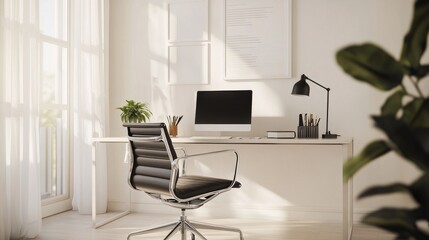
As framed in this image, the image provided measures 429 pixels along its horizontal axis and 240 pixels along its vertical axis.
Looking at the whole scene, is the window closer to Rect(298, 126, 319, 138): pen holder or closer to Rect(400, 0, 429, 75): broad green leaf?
Rect(298, 126, 319, 138): pen holder

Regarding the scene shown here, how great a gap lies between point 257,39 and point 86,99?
65.5 inches

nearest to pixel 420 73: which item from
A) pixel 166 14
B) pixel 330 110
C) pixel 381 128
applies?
pixel 381 128

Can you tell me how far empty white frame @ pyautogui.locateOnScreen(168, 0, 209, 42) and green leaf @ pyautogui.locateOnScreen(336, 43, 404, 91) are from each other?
339cm

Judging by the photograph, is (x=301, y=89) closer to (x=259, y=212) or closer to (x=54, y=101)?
(x=259, y=212)

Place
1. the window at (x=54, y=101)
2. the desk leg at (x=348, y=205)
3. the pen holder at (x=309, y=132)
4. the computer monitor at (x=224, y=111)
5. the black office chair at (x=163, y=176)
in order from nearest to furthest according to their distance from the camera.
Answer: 1. the black office chair at (x=163, y=176)
2. the desk leg at (x=348, y=205)
3. the pen holder at (x=309, y=132)
4. the computer monitor at (x=224, y=111)
5. the window at (x=54, y=101)

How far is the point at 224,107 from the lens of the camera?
3799mm

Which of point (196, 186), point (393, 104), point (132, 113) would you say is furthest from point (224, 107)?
point (393, 104)

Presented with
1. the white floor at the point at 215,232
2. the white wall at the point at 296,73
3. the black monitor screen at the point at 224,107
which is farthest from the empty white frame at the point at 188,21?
the white floor at the point at 215,232

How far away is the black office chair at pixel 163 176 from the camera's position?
108 inches

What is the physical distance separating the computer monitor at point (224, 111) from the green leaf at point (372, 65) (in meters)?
2.82

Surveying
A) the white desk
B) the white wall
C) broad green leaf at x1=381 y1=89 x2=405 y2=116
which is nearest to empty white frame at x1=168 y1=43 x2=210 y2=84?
the white wall

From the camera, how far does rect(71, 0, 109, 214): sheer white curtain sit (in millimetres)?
4102

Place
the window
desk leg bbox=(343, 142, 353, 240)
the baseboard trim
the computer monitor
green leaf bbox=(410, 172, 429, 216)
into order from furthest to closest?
the window < the baseboard trim < the computer monitor < desk leg bbox=(343, 142, 353, 240) < green leaf bbox=(410, 172, 429, 216)

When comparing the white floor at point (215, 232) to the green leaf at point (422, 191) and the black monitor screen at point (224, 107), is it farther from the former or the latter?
the green leaf at point (422, 191)
